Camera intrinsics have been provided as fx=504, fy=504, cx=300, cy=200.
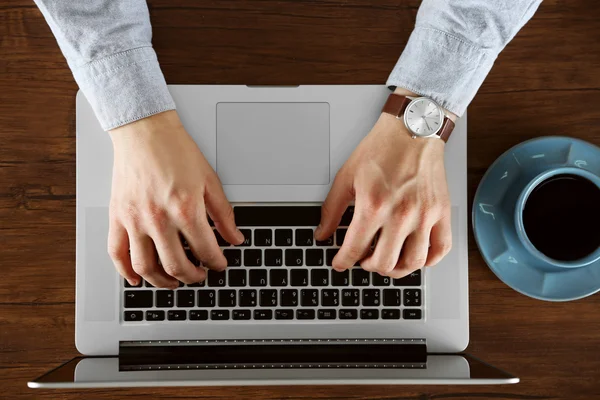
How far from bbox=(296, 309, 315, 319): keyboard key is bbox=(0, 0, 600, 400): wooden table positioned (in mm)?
130

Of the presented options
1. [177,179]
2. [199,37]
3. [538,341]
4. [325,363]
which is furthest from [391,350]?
[199,37]

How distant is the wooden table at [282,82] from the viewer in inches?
27.0

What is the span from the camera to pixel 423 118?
0.59m

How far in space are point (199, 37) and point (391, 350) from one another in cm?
49

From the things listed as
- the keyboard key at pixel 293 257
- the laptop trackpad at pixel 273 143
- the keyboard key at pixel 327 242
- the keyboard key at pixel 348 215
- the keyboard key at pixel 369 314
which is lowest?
the keyboard key at pixel 369 314

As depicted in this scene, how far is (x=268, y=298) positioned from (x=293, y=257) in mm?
61

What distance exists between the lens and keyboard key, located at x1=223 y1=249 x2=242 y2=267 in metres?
0.64

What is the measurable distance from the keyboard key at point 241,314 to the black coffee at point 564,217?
1.20ft

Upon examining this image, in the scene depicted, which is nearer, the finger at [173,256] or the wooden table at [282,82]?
the finger at [173,256]

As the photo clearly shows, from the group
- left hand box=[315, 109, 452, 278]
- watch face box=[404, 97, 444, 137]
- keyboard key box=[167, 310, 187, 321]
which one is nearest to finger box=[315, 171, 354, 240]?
left hand box=[315, 109, 452, 278]

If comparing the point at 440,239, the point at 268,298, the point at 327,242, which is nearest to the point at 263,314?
the point at 268,298

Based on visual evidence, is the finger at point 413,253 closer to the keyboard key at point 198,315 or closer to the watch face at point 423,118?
the watch face at point 423,118

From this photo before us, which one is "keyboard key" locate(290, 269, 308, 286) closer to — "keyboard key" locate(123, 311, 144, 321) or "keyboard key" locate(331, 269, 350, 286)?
"keyboard key" locate(331, 269, 350, 286)

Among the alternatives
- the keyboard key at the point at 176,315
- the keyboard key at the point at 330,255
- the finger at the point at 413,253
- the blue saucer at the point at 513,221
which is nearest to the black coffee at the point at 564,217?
the blue saucer at the point at 513,221
